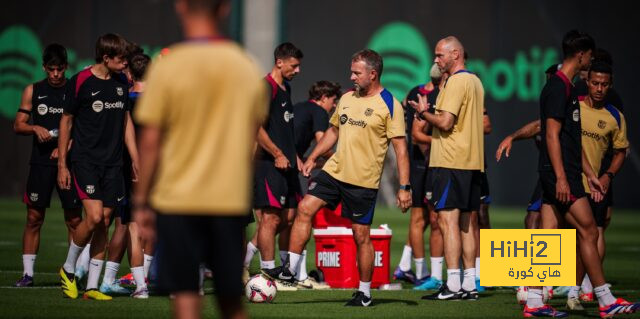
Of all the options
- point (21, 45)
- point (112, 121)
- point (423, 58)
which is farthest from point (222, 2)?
point (21, 45)

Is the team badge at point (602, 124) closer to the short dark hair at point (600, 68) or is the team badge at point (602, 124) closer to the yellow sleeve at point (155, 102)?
the short dark hair at point (600, 68)

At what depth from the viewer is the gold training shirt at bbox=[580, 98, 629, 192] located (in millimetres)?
10578

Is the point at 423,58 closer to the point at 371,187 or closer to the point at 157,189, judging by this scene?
the point at 371,187

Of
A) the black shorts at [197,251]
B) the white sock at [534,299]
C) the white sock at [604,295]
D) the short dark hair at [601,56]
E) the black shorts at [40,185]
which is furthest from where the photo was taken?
the short dark hair at [601,56]

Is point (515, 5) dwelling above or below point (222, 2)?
above

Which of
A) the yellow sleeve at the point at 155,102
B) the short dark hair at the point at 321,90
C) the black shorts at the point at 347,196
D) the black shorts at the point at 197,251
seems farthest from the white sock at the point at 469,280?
the yellow sleeve at the point at 155,102

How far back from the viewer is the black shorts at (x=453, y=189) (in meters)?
10.7

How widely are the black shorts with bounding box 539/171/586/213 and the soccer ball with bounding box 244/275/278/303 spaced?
260cm

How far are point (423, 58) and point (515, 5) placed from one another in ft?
7.86

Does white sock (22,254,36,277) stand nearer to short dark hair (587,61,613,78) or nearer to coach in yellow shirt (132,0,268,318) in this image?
short dark hair (587,61,613,78)

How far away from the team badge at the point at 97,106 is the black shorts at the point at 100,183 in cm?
50

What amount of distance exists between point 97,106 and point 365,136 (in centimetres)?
245

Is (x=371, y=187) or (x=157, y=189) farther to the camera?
(x=371, y=187)

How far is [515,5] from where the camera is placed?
25.8 metres
